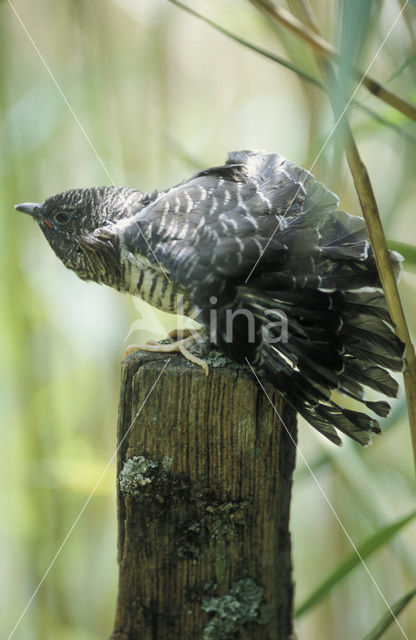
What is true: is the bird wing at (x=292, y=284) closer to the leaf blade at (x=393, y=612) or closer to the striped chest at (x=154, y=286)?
the striped chest at (x=154, y=286)

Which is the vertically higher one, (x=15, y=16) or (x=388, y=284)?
(x=15, y=16)

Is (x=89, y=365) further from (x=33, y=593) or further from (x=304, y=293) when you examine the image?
(x=304, y=293)

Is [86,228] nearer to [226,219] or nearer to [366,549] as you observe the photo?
[226,219]

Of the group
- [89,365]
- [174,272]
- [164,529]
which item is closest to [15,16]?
[89,365]

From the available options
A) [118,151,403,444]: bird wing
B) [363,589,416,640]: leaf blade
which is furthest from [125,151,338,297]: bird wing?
[363,589,416,640]: leaf blade

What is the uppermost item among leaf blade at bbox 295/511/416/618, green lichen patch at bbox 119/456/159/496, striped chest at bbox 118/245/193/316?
striped chest at bbox 118/245/193/316

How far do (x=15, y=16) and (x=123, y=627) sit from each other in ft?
4.74

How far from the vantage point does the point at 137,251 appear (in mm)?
934

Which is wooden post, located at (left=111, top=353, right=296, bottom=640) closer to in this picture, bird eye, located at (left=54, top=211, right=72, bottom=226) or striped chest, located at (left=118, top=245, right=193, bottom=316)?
striped chest, located at (left=118, top=245, right=193, bottom=316)

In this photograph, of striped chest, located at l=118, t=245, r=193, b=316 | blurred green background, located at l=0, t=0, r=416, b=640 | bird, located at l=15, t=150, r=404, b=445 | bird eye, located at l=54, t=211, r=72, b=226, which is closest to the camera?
bird, located at l=15, t=150, r=404, b=445

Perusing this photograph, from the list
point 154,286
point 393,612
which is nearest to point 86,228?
point 154,286

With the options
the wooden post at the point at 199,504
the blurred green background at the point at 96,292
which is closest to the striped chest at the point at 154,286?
the wooden post at the point at 199,504

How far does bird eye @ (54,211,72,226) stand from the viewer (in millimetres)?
1098

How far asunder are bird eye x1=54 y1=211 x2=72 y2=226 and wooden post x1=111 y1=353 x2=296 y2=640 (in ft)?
1.31
